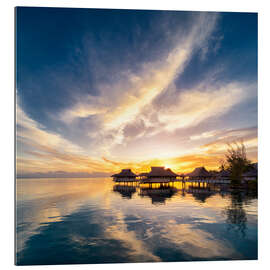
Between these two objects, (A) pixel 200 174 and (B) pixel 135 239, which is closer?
(B) pixel 135 239

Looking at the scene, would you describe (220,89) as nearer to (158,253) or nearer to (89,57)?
(89,57)

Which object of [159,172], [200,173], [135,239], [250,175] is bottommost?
[200,173]

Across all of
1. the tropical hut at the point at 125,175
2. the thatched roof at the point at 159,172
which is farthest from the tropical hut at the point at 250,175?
the tropical hut at the point at 125,175

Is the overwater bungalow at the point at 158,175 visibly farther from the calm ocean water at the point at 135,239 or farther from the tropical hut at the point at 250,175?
the calm ocean water at the point at 135,239

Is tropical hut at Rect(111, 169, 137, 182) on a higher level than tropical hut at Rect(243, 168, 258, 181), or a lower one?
lower

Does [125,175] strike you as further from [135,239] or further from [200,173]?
[135,239]

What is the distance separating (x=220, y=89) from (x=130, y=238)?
685cm

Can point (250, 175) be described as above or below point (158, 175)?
above

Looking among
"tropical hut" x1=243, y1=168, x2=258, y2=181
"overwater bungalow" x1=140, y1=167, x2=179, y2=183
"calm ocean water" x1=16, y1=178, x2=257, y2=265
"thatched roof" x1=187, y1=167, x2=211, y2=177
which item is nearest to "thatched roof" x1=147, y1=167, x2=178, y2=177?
"overwater bungalow" x1=140, y1=167, x2=179, y2=183

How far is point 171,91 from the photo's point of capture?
8.06 m

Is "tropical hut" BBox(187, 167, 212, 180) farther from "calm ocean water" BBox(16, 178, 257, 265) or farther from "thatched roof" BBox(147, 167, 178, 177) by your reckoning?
"calm ocean water" BBox(16, 178, 257, 265)

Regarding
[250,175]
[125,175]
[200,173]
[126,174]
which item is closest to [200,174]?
[200,173]

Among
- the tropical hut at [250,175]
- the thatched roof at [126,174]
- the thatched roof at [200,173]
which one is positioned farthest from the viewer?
the thatched roof at [126,174]

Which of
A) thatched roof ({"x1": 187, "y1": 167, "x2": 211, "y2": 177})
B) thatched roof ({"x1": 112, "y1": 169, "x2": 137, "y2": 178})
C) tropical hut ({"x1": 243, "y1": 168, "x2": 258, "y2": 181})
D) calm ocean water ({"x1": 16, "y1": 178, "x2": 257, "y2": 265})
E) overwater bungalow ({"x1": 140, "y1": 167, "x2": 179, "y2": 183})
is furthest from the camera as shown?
thatched roof ({"x1": 112, "y1": 169, "x2": 137, "y2": 178})
